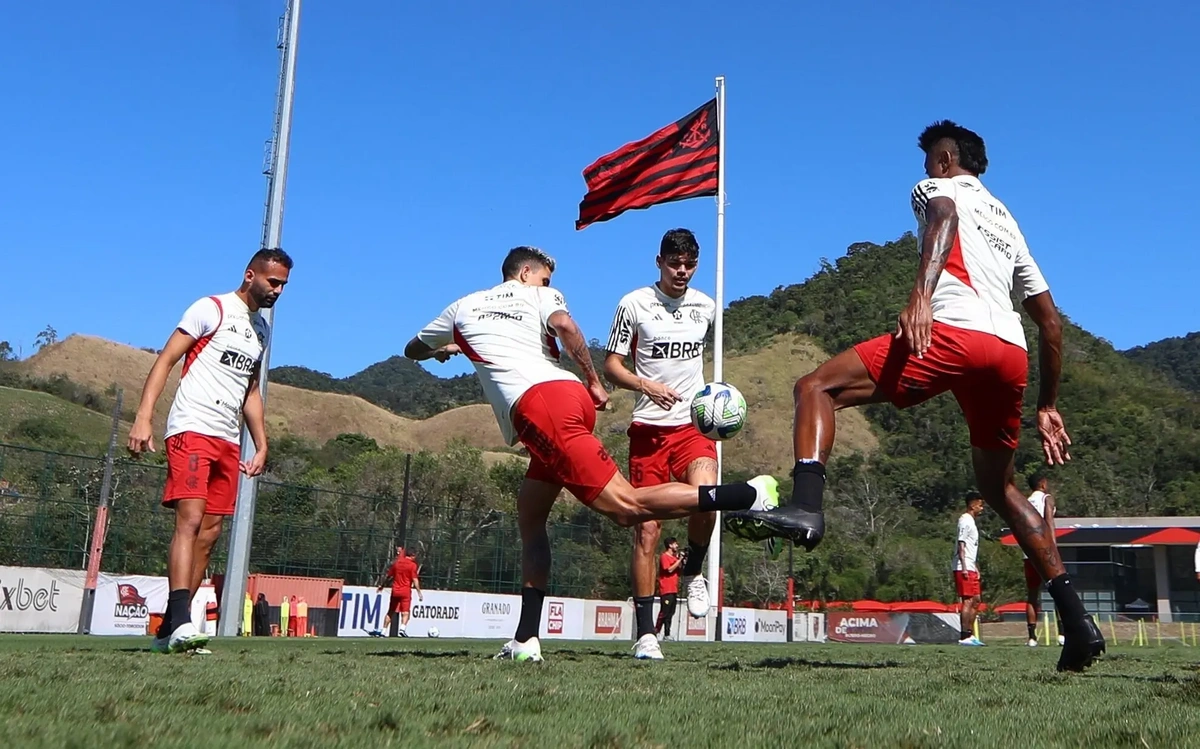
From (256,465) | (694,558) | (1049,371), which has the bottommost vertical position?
(694,558)

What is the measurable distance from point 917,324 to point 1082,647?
188 cm

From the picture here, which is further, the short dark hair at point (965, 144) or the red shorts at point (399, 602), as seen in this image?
the red shorts at point (399, 602)

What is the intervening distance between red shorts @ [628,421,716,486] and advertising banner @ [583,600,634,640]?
19508 mm

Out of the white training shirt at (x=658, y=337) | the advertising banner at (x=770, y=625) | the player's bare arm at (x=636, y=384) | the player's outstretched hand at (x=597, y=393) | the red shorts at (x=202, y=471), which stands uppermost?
the white training shirt at (x=658, y=337)

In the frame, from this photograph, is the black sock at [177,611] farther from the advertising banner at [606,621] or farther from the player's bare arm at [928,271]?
the advertising banner at [606,621]

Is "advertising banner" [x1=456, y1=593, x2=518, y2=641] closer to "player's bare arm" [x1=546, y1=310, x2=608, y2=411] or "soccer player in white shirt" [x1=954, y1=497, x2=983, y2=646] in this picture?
"soccer player in white shirt" [x1=954, y1=497, x2=983, y2=646]

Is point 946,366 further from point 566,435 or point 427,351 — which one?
point 427,351

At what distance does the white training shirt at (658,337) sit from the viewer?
6.83 meters

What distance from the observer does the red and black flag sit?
17.4 meters

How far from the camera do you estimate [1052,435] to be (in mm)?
5426

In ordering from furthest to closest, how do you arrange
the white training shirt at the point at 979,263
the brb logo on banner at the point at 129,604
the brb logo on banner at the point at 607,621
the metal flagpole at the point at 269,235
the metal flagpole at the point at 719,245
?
the brb logo on banner at the point at 607,621 < the brb logo on banner at the point at 129,604 < the metal flagpole at the point at 719,245 < the metal flagpole at the point at 269,235 < the white training shirt at the point at 979,263

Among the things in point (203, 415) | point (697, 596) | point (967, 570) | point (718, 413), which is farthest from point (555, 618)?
point (718, 413)

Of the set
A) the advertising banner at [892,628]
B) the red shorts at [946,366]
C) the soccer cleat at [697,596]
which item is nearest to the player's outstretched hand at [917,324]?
the red shorts at [946,366]

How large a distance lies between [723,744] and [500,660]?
125 inches
